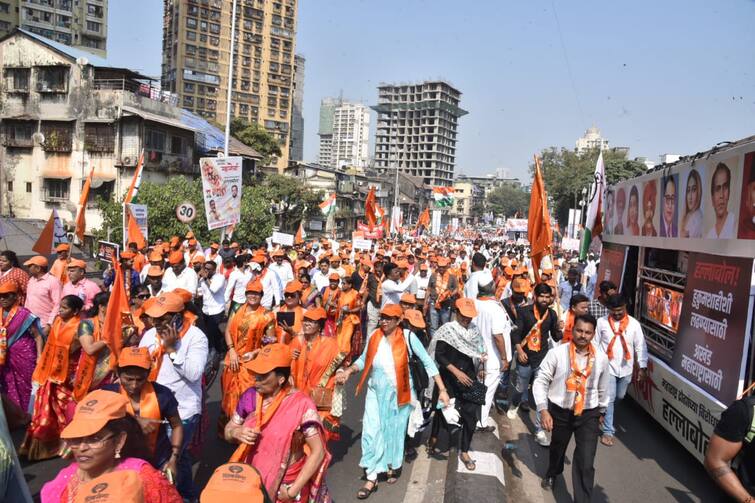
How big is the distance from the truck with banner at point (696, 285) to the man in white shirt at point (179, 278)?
19.9ft

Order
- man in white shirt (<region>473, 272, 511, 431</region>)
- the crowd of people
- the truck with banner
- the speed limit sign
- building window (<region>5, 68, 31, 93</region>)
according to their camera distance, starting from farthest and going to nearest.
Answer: building window (<region>5, 68, 31, 93</region>) < the speed limit sign < man in white shirt (<region>473, 272, 511, 431</region>) < the truck with banner < the crowd of people

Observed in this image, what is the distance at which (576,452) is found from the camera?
4.59 m

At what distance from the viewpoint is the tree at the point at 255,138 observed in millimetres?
48188

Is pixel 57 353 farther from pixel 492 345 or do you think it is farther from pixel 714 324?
pixel 714 324

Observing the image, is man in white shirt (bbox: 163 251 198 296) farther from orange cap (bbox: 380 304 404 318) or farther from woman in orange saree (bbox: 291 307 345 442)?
orange cap (bbox: 380 304 404 318)

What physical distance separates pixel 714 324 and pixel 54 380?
5.91m

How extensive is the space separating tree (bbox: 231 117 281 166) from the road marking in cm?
4370

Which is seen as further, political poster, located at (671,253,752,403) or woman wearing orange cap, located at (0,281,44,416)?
woman wearing orange cap, located at (0,281,44,416)

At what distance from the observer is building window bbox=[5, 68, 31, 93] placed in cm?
3241

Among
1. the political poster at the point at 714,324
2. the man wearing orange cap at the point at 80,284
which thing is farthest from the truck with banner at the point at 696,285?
the man wearing orange cap at the point at 80,284

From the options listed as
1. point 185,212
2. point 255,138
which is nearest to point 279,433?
point 185,212

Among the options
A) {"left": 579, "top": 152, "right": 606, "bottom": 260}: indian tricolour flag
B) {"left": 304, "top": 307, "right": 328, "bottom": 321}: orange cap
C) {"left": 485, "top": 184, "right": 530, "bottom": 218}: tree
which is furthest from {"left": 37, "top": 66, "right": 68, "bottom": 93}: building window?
{"left": 485, "top": 184, "right": 530, "bottom": 218}: tree

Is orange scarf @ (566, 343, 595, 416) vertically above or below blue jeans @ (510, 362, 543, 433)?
above

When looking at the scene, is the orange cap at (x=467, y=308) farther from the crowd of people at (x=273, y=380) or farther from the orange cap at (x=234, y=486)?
the orange cap at (x=234, y=486)
